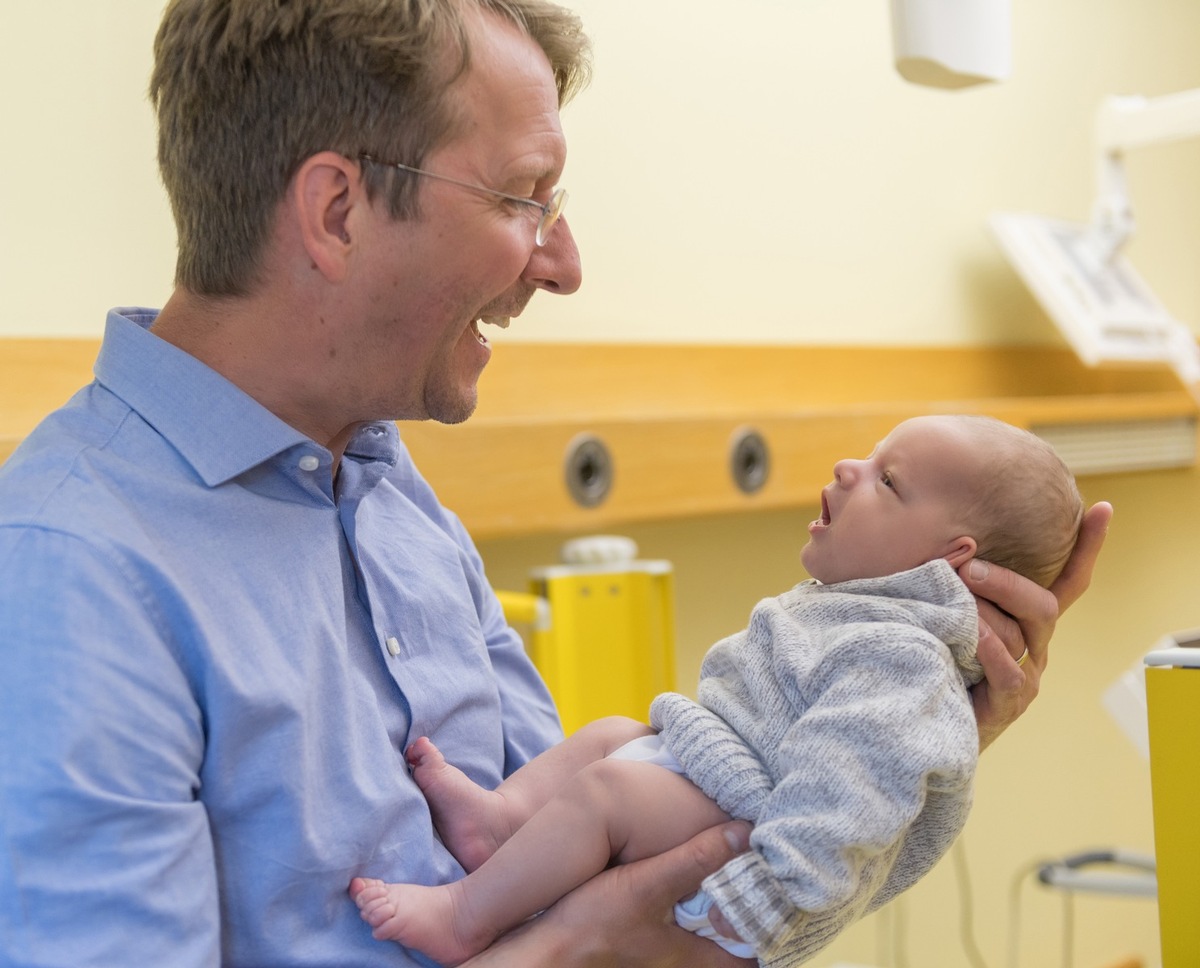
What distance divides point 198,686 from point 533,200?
53cm

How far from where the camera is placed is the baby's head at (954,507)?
121 centimetres

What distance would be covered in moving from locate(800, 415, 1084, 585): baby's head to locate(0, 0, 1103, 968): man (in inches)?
1.6

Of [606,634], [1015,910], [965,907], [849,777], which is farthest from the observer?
[1015,910]

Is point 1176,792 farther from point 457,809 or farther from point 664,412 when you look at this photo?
point 664,412

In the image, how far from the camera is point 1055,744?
3385 mm

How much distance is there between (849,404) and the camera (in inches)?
109

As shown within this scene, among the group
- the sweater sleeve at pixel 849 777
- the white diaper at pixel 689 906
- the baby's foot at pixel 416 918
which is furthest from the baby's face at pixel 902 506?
the baby's foot at pixel 416 918

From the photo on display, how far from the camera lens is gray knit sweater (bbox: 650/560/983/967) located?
40.2 inches

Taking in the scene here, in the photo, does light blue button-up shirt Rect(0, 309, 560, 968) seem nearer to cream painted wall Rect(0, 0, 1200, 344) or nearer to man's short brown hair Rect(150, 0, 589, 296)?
man's short brown hair Rect(150, 0, 589, 296)

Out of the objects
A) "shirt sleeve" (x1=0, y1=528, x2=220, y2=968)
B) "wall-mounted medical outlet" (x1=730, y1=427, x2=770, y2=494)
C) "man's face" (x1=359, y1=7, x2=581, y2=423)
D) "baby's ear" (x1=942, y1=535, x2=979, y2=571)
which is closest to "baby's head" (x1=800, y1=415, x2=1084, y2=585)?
"baby's ear" (x1=942, y1=535, x2=979, y2=571)

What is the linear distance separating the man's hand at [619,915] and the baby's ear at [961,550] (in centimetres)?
30

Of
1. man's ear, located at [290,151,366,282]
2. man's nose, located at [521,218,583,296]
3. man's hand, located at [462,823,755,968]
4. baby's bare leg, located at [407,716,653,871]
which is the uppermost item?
man's ear, located at [290,151,366,282]

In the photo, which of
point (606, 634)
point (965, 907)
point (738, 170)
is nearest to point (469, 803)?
point (606, 634)

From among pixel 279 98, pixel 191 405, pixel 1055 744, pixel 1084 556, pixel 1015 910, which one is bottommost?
pixel 1015 910
